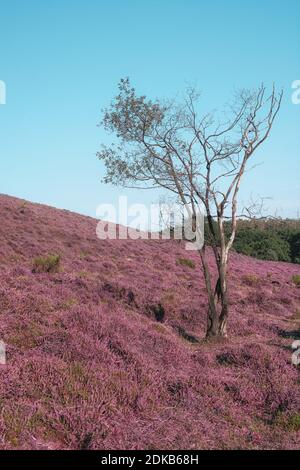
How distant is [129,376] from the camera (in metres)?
7.85

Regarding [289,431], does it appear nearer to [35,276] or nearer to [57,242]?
[35,276]

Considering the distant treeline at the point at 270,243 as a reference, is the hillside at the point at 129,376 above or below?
below

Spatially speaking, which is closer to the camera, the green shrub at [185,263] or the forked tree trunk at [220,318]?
the forked tree trunk at [220,318]

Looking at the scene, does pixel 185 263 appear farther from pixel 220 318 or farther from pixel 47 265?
pixel 220 318

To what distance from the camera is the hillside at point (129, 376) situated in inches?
242

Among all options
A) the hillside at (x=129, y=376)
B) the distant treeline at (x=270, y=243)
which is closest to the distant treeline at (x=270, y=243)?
the distant treeline at (x=270, y=243)

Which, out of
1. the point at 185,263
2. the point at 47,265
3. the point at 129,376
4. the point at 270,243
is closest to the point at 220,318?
the point at 129,376

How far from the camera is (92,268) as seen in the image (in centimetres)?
2197

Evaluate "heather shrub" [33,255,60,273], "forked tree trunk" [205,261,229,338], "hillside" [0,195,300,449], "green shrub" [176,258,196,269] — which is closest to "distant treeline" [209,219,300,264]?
"green shrub" [176,258,196,269]

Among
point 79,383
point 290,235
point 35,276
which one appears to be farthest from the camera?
point 290,235

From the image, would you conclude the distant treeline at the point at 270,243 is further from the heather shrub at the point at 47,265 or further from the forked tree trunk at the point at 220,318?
the forked tree trunk at the point at 220,318

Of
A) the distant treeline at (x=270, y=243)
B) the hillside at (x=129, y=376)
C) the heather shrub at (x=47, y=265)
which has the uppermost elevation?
the distant treeline at (x=270, y=243)
